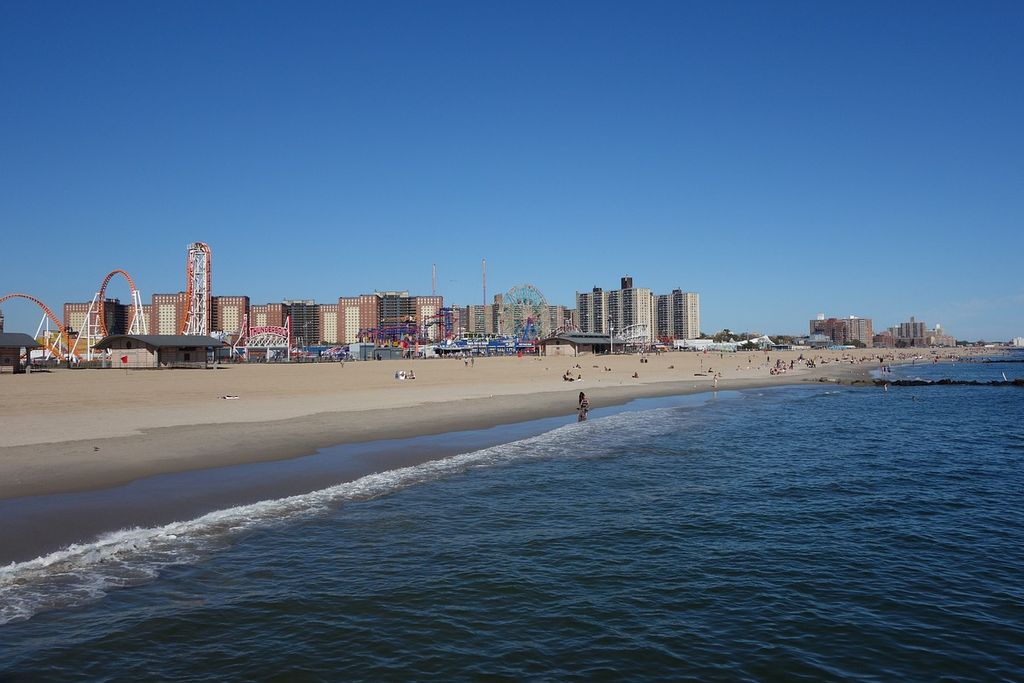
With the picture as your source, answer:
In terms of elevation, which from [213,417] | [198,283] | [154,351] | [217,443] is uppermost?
[198,283]

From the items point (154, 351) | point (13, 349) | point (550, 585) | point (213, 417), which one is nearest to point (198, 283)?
point (154, 351)

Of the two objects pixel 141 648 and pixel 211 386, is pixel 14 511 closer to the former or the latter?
pixel 141 648

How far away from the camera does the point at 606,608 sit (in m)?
9.70

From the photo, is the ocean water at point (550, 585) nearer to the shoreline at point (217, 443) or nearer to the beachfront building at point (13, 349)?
the shoreline at point (217, 443)

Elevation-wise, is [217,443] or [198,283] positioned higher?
[198,283]

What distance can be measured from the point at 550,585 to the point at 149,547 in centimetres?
766

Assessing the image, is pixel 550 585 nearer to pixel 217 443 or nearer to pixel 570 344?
pixel 217 443

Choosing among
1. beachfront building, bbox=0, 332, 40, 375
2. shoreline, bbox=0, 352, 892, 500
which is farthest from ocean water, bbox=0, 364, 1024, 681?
beachfront building, bbox=0, 332, 40, 375

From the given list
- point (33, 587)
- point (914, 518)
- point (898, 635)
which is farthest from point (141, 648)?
point (914, 518)

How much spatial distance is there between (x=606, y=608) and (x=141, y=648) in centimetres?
649

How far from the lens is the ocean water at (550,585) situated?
26.5 feet

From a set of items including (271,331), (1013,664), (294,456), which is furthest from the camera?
(271,331)

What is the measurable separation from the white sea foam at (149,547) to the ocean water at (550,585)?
66 mm

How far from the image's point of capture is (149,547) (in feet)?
39.1
